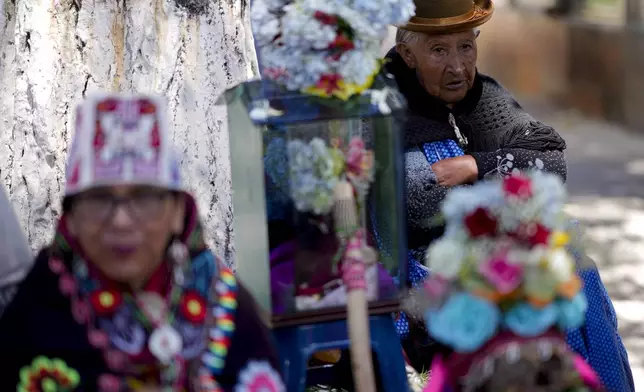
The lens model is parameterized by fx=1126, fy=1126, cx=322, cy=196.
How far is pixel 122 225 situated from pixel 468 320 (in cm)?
76

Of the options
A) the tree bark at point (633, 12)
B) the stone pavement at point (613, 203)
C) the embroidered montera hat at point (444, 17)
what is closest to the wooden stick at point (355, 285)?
the embroidered montera hat at point (444, 17)

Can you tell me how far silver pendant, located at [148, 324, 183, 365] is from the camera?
2508 millimetres

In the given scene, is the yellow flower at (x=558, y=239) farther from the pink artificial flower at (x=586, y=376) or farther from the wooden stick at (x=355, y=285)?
the wooden stick at (x=355, y=285)

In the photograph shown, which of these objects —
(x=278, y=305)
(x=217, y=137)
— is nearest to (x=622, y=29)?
(x=217, y=137)

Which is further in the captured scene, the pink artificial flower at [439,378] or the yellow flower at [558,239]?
the pink artificial flower at [439,378]

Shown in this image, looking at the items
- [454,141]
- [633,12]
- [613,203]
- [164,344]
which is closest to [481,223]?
[164,344]

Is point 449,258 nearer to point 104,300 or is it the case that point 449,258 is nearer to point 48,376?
point 104,300

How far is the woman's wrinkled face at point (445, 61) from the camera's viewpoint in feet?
12.7

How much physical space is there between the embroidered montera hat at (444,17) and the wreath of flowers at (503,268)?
4.74ft

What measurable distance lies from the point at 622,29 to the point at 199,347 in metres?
8.65

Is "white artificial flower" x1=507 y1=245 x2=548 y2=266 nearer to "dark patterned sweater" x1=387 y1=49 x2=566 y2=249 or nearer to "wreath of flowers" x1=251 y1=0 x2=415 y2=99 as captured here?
"wreath of flowers" x1=251 y1=0 x2=415 y2=99

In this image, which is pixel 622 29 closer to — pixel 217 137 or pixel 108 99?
pixel 217 137

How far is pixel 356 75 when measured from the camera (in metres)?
3.00

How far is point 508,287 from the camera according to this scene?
236cm
